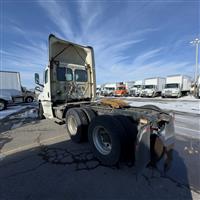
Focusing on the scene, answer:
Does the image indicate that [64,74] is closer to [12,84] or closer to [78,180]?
[78,180]

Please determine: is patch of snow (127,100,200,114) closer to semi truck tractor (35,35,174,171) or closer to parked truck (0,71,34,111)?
semi truck tractor (35,35,174,171)

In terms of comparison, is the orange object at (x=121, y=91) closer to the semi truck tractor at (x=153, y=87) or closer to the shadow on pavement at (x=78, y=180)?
the semi truck tractor at (x=153, y=87)

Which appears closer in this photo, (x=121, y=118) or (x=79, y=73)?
(x=121, y=118)

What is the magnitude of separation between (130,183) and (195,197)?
3.29 ft

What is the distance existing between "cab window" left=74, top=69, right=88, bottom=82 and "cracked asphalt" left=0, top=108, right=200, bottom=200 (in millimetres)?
3645

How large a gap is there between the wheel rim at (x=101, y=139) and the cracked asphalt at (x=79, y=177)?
309mm

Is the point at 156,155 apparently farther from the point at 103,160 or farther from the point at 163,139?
the point at 103,160

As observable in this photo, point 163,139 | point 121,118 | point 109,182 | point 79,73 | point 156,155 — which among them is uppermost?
point 79,73

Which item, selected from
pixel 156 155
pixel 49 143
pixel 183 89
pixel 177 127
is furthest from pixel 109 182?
pixel 183 89

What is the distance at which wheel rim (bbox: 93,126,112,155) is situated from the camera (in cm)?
358

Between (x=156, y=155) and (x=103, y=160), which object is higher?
(x=156, y=155)

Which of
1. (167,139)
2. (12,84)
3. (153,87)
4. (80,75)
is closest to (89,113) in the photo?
(167,139)

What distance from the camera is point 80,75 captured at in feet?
23.5

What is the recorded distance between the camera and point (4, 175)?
298cm
